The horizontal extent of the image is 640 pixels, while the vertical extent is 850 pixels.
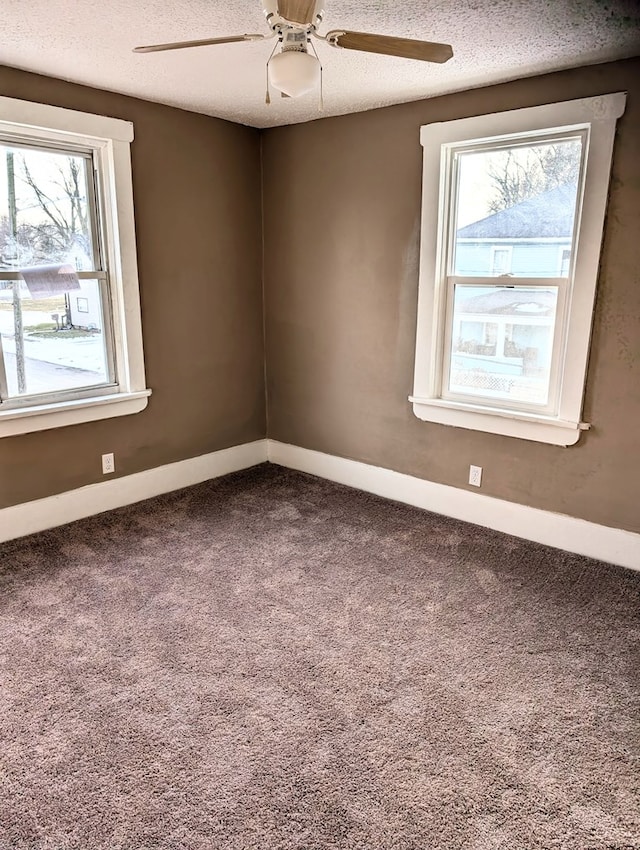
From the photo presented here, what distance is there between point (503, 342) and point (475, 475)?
0.79 m

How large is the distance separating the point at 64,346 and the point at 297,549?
174 cm

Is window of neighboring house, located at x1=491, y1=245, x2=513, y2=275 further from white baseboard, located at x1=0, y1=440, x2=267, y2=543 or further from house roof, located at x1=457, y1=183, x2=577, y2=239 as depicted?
white baseboard, located at x1=0, y1=440, x2=267, y2=543

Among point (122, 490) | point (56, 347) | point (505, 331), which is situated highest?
point (505, 331)

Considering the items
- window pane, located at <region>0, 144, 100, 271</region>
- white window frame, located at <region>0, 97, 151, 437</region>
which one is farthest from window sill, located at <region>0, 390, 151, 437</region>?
window pane, located at <region>0, 144, 100, 271</region>

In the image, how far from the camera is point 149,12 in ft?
7.11

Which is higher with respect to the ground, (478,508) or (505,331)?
(505,331)

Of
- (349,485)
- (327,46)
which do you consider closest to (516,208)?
(327,46)

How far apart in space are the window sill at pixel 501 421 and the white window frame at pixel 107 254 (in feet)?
5.73

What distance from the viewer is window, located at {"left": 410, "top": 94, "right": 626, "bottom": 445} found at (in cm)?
282

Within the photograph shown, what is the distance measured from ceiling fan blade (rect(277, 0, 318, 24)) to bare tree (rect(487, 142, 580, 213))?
171 cm

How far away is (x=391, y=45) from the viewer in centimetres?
189

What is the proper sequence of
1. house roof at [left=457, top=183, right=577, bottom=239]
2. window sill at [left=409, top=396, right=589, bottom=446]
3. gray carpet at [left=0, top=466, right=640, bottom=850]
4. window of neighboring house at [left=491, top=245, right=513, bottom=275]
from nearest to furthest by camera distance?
gray carpet at [left=0, top=466, right=640, bottom=850] < house roof at [left=457, top=183, right=577, bottom=239] < window sill at [left=409, top=396, right=589, bottom=446] < window of neighboring house at [left=491, top=245, right=513, bottom=275]

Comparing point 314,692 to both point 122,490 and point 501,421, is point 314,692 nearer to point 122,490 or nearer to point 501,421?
point 501,421

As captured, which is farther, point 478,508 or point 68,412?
point 478,508
